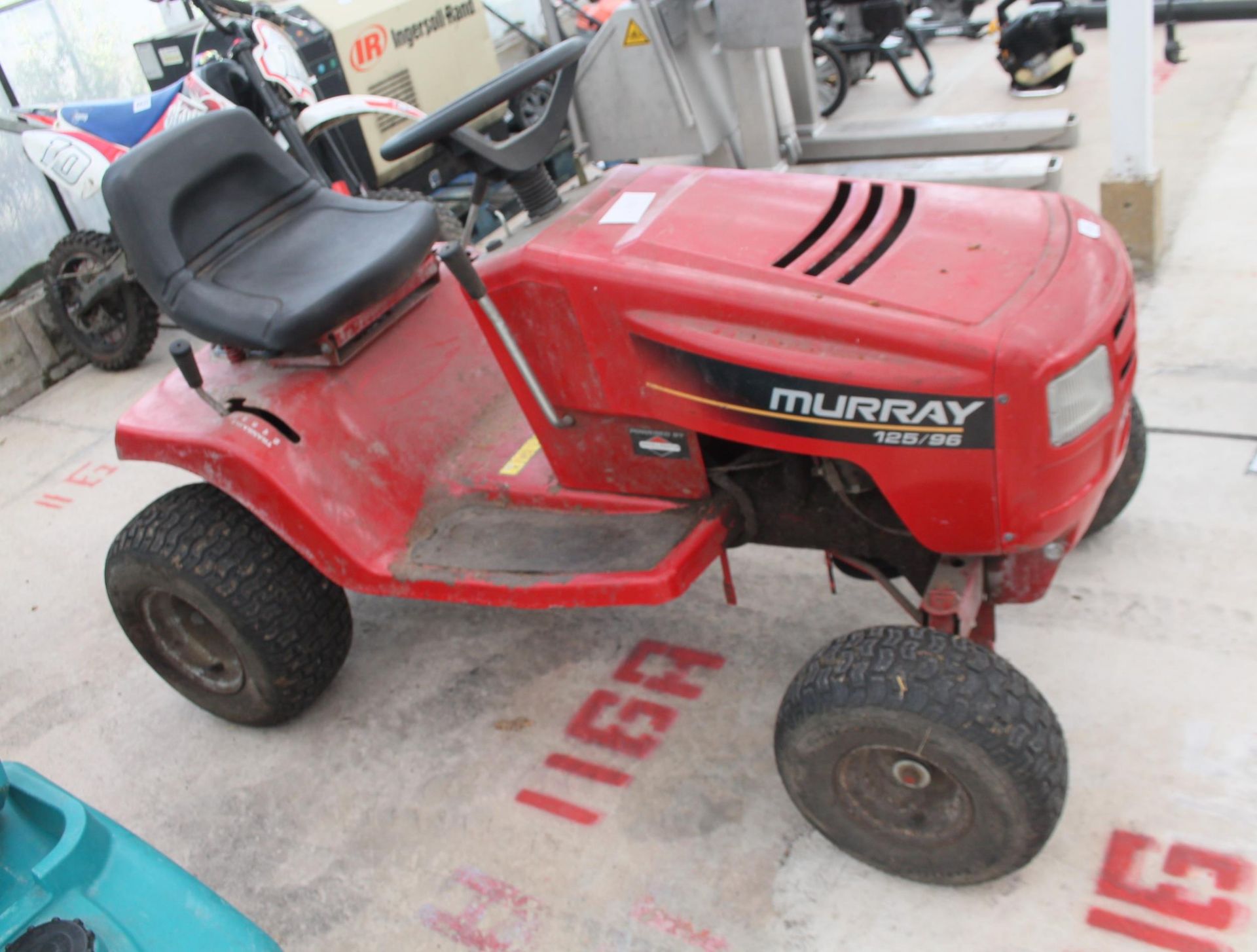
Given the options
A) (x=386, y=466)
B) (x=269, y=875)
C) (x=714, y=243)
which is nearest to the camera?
(x=714, y=243)

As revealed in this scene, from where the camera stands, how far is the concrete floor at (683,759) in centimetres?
206

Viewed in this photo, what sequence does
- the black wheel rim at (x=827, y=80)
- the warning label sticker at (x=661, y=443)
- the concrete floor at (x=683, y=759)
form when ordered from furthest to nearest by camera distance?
the black wheel rim at (x=827, y=80), the warning label sticker at (x=661, y=443), the concrete floor at (x=683, y=759)

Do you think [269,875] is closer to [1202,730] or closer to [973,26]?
[1202,730]

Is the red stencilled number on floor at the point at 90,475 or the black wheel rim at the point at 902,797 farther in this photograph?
the red stencilled number on floor at the point at 90,475

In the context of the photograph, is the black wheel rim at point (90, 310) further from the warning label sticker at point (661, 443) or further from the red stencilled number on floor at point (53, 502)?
the warning label sticker at point (661, 443)

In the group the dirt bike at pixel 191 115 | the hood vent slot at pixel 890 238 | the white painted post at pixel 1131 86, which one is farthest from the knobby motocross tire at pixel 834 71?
the hood vent slot at pixel 890 238

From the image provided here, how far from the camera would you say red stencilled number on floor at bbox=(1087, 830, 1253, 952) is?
75.4 inches

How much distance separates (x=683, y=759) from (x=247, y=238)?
5.19ft

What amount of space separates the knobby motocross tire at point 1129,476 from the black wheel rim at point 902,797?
35.6 inches

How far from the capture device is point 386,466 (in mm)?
2562

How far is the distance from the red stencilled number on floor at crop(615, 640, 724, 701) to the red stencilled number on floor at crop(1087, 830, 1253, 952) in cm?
94

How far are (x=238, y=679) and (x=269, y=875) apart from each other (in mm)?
496

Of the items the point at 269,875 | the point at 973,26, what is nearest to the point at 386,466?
the point at 269,875

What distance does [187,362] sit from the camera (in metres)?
2.38
